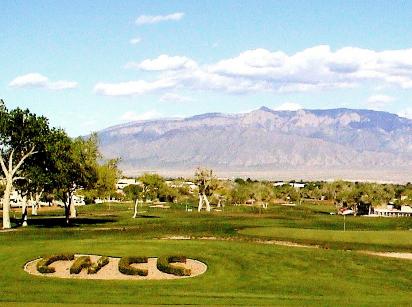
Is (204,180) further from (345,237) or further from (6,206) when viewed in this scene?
(345,237)

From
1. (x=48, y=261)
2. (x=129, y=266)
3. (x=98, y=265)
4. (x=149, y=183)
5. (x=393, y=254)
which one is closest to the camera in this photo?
(x=129, y=266)

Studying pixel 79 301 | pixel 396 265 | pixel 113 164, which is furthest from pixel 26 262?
pixel 113 164

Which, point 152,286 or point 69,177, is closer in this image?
point 152,286

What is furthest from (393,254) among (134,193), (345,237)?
(134,193)

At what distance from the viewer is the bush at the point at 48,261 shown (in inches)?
2034

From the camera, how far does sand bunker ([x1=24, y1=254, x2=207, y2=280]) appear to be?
166 feet

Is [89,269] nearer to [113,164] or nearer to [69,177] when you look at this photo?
[69,177]

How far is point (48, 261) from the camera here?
179 ft

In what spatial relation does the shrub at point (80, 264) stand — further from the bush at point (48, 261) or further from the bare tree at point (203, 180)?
the bare tree at point (203, 180)

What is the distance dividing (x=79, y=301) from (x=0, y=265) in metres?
17.3

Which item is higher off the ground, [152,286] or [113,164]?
[113,164]

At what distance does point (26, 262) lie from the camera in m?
55.7

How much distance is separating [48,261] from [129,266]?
8059mm

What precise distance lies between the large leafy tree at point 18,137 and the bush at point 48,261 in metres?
43.7
